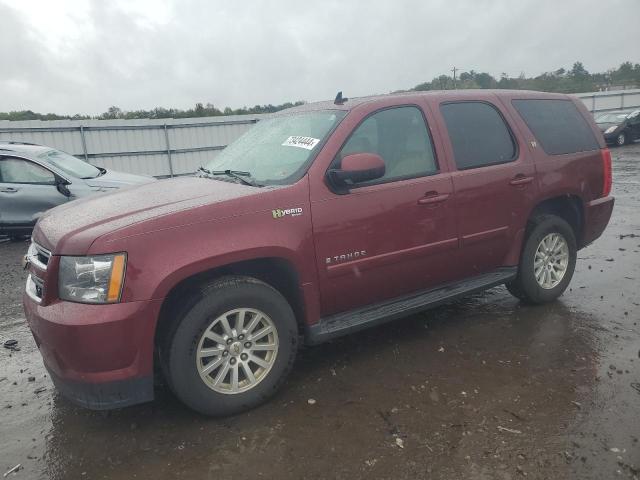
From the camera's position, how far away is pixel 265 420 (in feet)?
9.82

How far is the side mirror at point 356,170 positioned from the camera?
125 inches

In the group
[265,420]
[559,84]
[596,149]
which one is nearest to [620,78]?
[559,84]

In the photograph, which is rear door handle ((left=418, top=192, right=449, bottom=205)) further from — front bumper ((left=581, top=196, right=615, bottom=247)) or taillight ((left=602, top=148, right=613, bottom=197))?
taillight ((left=602, top=148, right=613, bottom=197))

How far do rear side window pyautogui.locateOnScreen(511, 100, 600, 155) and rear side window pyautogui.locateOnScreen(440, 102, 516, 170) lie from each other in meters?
0.35

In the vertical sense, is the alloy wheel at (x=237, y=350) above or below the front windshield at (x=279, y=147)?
below

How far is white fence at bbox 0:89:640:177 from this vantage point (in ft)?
44.3

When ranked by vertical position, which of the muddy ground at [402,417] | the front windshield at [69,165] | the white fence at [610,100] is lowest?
the muddy ground at [402,417]

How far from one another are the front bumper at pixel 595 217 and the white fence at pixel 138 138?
10.8m

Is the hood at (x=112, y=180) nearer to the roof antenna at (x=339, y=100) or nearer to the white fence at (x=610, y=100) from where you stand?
the roof antenna at (x=339, y=100)

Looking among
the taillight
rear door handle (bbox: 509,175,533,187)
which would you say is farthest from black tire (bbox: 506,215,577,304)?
the taillight

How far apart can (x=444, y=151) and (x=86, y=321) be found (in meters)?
2.73

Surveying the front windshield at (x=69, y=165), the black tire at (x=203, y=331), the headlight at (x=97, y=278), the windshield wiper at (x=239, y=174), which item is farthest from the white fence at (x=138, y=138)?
the headlight at (x=97, y=278)

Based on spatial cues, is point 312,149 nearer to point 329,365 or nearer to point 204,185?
point 204,185

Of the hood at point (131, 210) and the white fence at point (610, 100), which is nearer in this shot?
the hood at point (131, 210)
